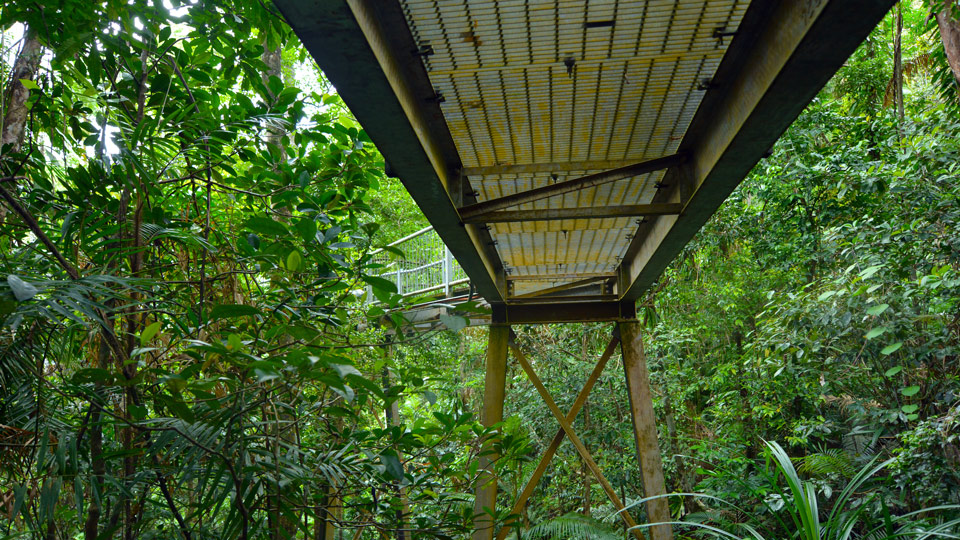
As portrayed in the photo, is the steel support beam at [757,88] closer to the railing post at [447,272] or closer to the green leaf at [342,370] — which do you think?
the green leaf at [342,370]

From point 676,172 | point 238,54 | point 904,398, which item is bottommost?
point 904,398

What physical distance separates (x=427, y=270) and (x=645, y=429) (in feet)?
22.2

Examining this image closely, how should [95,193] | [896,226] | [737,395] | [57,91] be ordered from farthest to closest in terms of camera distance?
[737,395]
[896,226]
[57,91]
[95,193]

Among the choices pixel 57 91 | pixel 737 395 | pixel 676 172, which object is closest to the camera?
pixel 57 91

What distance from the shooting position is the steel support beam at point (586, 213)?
293cm

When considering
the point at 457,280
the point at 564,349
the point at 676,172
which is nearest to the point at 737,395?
the point at 564,349

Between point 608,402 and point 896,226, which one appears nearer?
point 896,226

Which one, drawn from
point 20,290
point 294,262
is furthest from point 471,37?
point 20,290

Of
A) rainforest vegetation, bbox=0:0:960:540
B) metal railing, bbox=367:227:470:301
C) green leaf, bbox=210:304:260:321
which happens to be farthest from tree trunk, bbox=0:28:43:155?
metal railing, bbox=367:227:470:301

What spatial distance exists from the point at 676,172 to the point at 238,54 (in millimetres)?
2141

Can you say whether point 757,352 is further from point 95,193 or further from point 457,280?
point 95,193

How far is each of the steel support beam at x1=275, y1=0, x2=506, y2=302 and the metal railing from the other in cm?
689

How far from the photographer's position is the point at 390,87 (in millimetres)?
1766

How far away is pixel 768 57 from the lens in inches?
73.8
